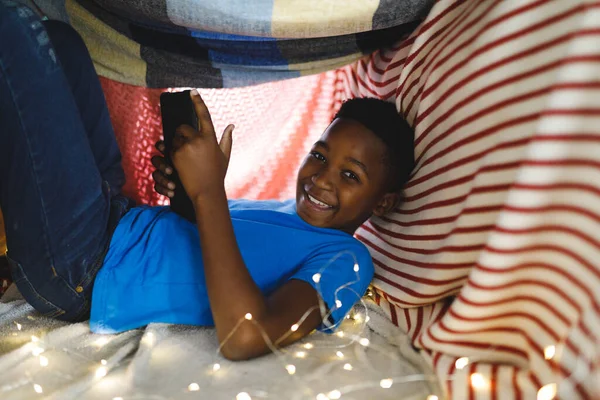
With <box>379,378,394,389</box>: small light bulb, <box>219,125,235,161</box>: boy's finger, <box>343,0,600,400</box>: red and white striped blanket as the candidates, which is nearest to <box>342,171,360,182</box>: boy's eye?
<box>343,0,600,400</box>: red and white striped blanket

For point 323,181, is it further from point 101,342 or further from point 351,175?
point 101,342

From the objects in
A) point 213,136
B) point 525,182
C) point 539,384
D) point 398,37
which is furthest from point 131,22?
point 539,384

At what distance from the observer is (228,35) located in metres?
0.96

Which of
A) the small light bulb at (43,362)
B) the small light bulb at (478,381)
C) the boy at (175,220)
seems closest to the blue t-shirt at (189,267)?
the boy at (175,220)

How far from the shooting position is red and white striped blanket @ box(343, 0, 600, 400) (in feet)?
1.75

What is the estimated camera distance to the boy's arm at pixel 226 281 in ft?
2.28

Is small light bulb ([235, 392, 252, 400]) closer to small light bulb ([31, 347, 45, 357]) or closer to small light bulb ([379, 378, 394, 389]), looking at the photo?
small light bulb ([379, 378, 394, 389])

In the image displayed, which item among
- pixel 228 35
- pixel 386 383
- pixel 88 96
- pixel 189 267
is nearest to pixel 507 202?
pixel 386 383

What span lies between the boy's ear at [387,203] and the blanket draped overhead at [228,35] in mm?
286

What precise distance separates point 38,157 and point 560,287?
2.29ft

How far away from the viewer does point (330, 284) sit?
2.60 ft

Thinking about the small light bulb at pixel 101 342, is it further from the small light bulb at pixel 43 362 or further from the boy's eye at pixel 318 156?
the boy's eye at pixel 318 156

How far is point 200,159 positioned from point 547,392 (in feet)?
1.80

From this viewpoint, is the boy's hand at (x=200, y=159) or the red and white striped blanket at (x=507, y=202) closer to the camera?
the red and white striped blanket at (x=507, y=202)
